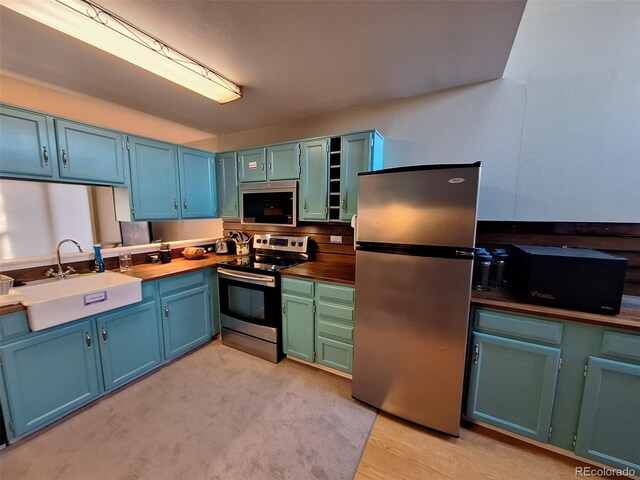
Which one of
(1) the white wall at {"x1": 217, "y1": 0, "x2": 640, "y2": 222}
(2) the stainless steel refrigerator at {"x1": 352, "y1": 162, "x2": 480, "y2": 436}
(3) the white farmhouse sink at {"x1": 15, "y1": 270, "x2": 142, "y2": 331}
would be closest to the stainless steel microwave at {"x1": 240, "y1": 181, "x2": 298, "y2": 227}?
(2) the stainless steel refrigerator at {"x1": 352, "y1": 162, "x2": 480, "y2": 436}

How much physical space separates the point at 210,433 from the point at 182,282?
132 cm

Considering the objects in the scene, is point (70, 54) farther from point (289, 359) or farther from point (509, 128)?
point (509, 128)

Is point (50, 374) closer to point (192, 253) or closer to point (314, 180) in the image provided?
point (192, 253)

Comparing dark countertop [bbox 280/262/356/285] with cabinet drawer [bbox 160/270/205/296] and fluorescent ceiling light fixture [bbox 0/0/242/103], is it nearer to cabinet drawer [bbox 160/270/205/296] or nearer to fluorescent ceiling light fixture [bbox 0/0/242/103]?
cabinet drawer [bbox 160/270/205/296]

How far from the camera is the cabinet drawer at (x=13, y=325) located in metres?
1.43

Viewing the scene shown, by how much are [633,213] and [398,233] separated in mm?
1653

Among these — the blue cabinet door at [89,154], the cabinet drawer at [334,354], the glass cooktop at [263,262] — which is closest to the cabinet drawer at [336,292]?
the cabinet drawer at [334,354]

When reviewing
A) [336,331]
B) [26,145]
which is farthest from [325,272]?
[26,145]

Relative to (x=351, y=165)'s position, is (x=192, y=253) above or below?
below

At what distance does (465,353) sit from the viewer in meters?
1.51

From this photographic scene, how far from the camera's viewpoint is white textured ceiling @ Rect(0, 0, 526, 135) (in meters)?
1.28

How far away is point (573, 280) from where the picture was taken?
1.39 m

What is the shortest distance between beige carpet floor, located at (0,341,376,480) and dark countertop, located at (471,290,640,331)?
119 centimetres

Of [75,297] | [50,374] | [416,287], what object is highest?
[416,287]
